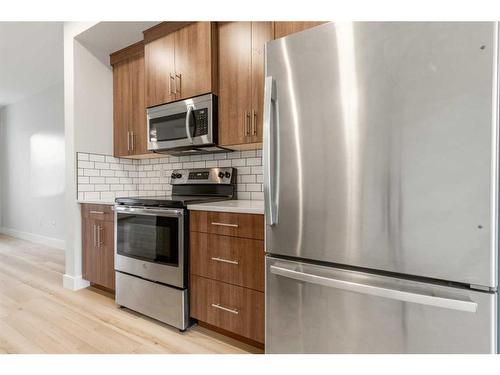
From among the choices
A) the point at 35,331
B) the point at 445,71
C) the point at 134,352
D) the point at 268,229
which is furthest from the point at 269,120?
the point at 35,331

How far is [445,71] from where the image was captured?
0.89 m

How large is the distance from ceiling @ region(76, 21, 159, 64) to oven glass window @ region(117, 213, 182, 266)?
5.20 feet

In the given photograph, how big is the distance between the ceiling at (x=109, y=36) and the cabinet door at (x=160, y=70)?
20 cm

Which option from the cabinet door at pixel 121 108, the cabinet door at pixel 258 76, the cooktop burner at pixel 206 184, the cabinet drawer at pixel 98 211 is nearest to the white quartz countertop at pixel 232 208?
the cooktop burner at pixel 206 184

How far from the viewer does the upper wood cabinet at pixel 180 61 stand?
6.50 ft

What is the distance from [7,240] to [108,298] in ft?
12.9

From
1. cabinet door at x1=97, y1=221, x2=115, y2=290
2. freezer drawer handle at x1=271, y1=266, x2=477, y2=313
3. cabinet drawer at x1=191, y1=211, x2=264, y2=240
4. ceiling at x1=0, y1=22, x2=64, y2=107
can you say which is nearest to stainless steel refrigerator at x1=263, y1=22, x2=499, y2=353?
freezer drawer handle at x1=271, y1=266, x2=477, y2=313

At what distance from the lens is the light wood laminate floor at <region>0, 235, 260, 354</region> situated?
5.40ft

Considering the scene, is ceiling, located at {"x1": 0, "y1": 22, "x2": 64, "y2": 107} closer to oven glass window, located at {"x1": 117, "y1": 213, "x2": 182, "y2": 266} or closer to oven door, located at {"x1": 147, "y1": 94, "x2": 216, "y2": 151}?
oven door, located at {"x1": 147, "y1": 94, "x2": 216, "y2": 151}

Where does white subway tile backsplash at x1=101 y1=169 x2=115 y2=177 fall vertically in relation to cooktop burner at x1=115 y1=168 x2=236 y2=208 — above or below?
above

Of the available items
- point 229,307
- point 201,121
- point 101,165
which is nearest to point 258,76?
point 201,121

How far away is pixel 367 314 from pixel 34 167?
567 centimetres
